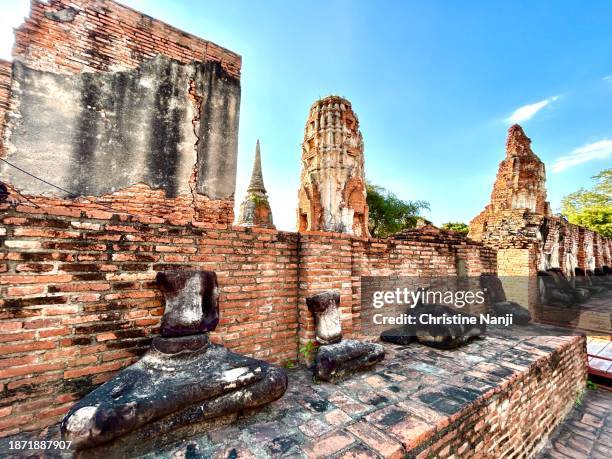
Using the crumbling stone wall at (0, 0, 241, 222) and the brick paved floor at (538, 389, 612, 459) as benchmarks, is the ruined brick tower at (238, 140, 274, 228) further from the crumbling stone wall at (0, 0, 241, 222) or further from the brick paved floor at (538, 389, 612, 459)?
the brick paved floor at (538, 389, 612, 459)

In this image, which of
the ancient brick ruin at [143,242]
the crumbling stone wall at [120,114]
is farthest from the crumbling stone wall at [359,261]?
the crumbling stone wall at [120,114]

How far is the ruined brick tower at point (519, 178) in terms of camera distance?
10242mm

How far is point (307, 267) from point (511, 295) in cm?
694

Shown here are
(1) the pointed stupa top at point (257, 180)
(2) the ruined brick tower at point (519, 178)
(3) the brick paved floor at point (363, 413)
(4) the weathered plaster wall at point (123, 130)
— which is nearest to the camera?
(3) the brick paved floor at point (363, 413)

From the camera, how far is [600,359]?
5742 mm

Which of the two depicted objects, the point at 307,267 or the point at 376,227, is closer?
the point at 307,267

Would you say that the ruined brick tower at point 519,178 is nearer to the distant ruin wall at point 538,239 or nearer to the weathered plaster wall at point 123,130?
the distant ruin wall at point 538,239

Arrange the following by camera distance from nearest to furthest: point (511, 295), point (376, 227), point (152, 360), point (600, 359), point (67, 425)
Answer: point (67, 425) → point (152, 360) → point (600, 359) → point (511, 295) → point (376, 227)

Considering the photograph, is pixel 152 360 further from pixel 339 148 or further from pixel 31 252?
pixel 339 148

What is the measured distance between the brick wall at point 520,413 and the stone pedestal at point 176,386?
1.41 m

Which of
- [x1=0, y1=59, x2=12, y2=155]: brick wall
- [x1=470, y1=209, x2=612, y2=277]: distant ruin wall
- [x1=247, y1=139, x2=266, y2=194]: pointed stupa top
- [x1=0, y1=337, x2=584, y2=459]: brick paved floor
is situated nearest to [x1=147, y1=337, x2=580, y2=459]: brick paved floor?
[x1=0, y1=337, x2=584, y2=459]: brick paved floor

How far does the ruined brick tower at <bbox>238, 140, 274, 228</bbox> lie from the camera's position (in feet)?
46.4

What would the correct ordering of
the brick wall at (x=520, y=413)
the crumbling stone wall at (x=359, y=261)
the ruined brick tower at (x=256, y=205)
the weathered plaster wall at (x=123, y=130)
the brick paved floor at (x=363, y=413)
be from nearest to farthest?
the brick paved floor at (x=363, y=413), the brick wall at (x=520, y=413), the crumbling stone wall at (x=359, y=261), the weathered plaster wall at (x=123, y=130), the ruined brick tower at (x=256, y=205)

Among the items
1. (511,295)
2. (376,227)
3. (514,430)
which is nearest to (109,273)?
Result: (514,430)
